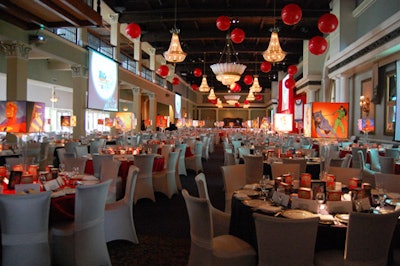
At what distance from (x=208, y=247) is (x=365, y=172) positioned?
505cm

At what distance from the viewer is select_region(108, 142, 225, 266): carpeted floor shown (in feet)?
11.1

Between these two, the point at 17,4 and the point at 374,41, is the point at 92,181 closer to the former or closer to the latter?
the point at 17,4

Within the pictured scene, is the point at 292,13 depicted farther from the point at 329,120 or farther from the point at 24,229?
the point at 24,229

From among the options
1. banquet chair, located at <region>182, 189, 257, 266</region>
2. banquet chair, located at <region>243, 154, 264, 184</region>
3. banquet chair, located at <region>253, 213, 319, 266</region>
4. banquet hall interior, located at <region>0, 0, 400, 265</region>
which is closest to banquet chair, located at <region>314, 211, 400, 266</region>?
banquet hall interior, located at <region>0, 0, 400, 265</region>

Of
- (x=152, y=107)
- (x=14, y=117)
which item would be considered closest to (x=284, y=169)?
(x=14, y=117)

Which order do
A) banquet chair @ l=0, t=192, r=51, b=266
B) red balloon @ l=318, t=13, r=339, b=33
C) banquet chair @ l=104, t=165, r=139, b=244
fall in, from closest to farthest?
banquet chair @ l=0, t=192, r=51, b=266
banquet chair @ l=104, t=165, r=139, b=244
red balloon @ l=318, t=13, r=339, b=33

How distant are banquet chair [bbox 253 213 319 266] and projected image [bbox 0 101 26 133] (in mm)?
6931

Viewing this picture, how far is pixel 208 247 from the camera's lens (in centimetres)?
242

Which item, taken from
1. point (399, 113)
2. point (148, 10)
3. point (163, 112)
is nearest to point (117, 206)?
point (399, 113)

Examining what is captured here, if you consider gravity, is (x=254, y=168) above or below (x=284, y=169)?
below

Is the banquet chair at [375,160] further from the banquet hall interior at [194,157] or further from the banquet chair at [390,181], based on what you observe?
the banquet chair at [390,181]

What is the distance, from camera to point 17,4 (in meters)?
6.98

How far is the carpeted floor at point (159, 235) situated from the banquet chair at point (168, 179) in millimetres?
144

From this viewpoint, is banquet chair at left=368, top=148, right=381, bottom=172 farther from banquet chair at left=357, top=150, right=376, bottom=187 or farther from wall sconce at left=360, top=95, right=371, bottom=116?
wall sconce at left=360, top=95, right=371, bottom=116
